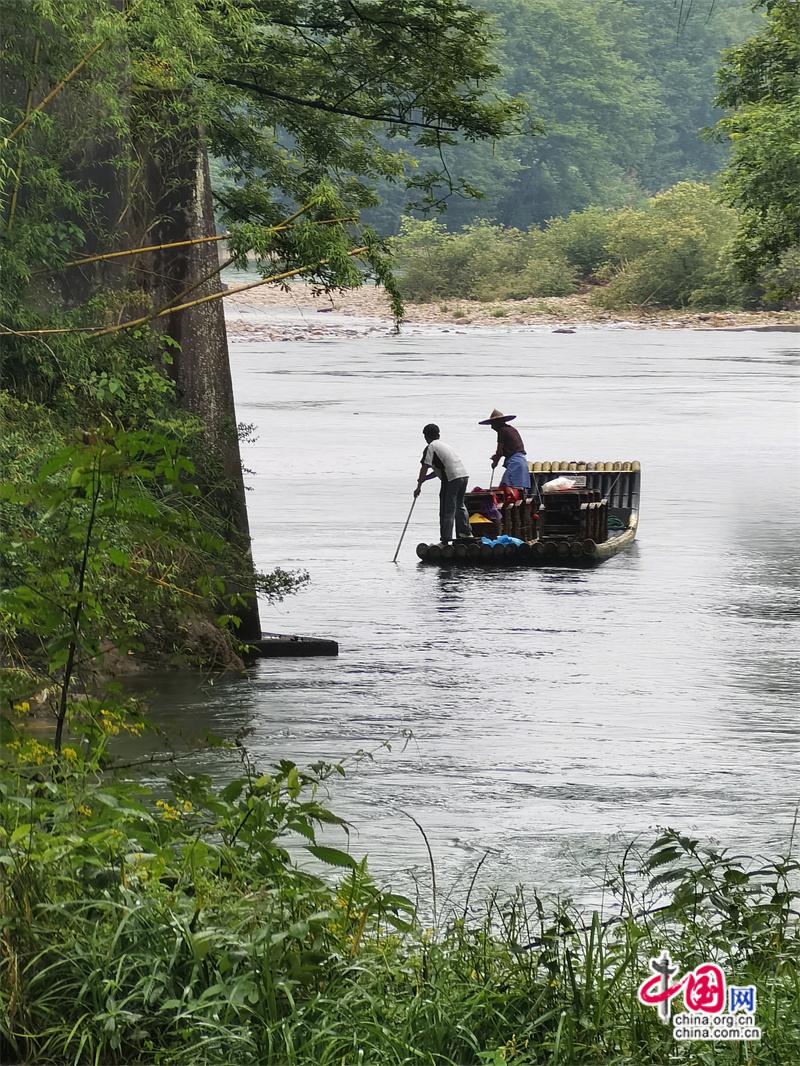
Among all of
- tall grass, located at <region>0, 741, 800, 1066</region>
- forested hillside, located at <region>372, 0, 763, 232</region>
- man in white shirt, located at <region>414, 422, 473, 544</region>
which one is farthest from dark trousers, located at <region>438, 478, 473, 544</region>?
tall grass, located at <region>0, 741, 800, 1066</region>

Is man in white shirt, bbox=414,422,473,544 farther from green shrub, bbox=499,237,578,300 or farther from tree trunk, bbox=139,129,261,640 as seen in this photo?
green shrub, bbox=499,237,578,300

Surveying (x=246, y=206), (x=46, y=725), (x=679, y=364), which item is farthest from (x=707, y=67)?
(x=679, y=364)

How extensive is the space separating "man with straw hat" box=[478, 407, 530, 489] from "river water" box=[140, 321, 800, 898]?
102cm

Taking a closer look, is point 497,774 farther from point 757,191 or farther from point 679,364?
point 679,364

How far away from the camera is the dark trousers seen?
18.7m

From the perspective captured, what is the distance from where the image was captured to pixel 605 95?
25750mm

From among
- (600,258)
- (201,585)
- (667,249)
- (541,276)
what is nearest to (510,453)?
(201,585)

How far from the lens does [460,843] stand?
27.1ft

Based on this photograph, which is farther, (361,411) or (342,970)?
(361,411)

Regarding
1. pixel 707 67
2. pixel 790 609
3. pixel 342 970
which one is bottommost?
pixel 790 609

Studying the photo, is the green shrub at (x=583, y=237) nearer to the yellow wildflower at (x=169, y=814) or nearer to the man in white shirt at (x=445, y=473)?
the man in white shirt at (x=445, y=473)

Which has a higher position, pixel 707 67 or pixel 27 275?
pixel 707 67

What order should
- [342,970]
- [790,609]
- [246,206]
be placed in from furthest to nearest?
1. [790,609]
2. [246,206]
3. [342,970]

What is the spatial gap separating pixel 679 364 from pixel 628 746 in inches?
1734
